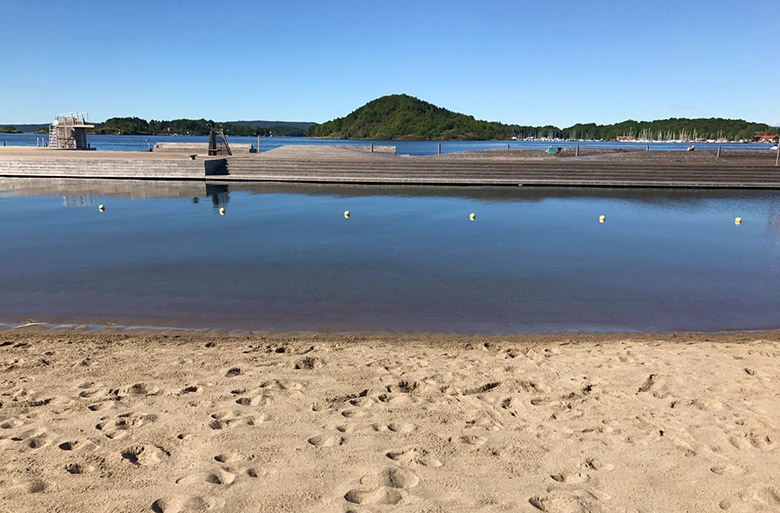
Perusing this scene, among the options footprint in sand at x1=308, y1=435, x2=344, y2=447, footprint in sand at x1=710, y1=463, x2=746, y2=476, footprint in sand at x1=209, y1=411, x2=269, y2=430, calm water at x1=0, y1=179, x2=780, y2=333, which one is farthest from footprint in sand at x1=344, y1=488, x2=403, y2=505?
calm water at x1=0, y1=179, x2=780, y2=333

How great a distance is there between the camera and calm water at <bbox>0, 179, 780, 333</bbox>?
23.3 feet

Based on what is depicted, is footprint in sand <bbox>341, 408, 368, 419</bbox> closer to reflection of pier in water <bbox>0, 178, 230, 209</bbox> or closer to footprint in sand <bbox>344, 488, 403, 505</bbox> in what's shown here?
footprint in sand <bbox>344, 488, 403, 505</bbox>

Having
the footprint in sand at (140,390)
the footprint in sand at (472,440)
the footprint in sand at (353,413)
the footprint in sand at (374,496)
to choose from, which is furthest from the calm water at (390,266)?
the footprint in sand at (374,496)

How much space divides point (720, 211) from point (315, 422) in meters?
18.1

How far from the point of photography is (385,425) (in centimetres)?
402

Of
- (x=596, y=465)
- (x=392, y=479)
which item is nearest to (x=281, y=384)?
(x=392, y=479)

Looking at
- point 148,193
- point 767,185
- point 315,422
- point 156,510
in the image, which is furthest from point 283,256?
point 767,185

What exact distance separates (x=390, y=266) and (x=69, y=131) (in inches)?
1918

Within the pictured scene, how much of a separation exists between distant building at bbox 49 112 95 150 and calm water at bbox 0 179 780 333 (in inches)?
1325

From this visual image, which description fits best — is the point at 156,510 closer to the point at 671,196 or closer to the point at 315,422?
the point at 315,422

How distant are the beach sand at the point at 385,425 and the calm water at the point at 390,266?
1.08 meters

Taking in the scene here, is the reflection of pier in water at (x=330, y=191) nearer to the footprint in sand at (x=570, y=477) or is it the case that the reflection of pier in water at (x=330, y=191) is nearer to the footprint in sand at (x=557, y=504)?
the footprint in sand at (x=570, y=477)

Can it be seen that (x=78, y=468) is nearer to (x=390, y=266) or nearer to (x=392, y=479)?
(x=392, y=479)

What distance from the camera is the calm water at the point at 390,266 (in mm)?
7094
